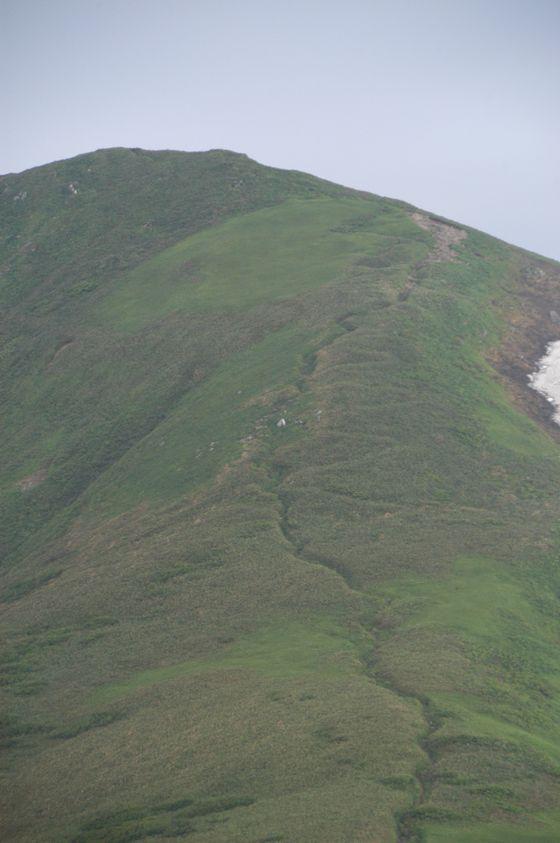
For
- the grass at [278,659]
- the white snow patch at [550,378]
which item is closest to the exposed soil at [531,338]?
the white snow patch at [550,378]

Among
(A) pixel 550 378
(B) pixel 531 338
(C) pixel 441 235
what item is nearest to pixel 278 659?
(A) pixel 550 378

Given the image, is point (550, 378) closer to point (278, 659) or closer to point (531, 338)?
point (531, 338)

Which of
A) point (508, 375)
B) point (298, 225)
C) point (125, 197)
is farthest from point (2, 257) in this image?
point (508, 375)

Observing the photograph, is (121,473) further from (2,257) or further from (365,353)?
(2,257)

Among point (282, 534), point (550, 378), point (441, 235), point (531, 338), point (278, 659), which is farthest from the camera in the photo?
point (441, 235)

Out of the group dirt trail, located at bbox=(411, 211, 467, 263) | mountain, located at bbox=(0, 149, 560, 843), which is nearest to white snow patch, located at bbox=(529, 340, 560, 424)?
mountain, located at bbox=(0, 149, 560, 843)

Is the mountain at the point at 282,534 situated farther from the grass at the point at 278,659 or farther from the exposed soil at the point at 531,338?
the exposed soil at the point at 531,338
